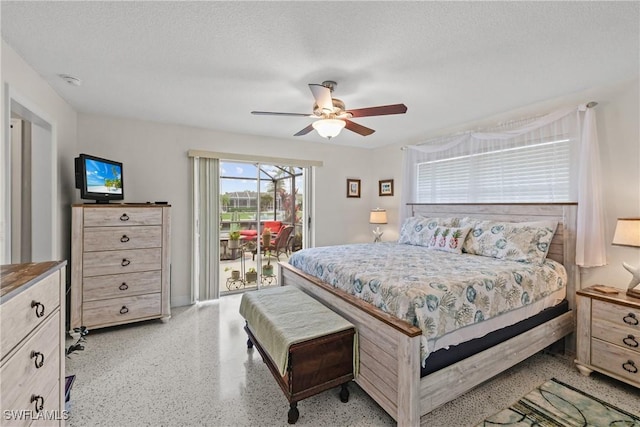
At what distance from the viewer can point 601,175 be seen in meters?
2.54

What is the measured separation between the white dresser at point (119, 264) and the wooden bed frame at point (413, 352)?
1745 mm

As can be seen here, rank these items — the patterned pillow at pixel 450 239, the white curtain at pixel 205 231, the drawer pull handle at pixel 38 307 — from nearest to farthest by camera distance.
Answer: the drawer pull handle at pixel 38 307, the patterned pillow at pixel 450 239, the white curtain at pixel 205 231

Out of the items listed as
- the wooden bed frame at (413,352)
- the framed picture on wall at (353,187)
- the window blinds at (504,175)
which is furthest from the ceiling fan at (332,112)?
the framed picture on wall at (353,187)

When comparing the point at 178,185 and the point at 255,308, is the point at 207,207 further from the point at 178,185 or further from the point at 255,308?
the point at 255,308

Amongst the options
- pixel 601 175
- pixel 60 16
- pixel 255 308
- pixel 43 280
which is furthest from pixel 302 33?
pixel 601 175

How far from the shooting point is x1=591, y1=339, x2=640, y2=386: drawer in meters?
2.00

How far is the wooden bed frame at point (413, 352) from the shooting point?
63.3 inches

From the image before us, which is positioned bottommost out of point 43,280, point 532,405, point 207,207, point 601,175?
point 532,405

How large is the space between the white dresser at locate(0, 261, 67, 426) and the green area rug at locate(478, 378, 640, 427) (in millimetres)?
2266

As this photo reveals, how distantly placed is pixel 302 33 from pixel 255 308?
79.2 inches

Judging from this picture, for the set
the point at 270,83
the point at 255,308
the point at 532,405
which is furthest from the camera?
the point at 270,83

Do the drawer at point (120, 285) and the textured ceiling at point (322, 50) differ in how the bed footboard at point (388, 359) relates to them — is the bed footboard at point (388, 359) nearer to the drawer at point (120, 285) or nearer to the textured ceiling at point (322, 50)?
the textured ceiling at point (322, 50)

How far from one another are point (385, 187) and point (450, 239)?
2.01m

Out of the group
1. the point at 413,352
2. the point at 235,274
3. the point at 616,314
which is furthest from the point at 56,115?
the point at 616,314
